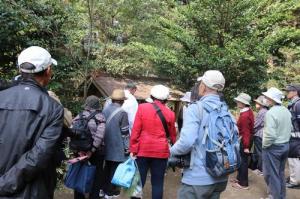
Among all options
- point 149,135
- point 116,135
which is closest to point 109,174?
point 116,135

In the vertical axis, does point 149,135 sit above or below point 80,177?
above

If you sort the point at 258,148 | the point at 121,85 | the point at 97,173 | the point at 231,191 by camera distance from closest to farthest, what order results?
1. the point at 97,173
2. the point at 231,191
3. the point at 258,148
4. the point at 121,85

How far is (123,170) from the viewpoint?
16.5 ft

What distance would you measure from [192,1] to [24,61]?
1049cm

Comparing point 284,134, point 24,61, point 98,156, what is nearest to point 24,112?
point 24,61

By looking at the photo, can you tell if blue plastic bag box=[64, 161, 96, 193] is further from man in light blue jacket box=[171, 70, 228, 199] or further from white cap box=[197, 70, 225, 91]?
white cap box=[197, 70, 225, 91]

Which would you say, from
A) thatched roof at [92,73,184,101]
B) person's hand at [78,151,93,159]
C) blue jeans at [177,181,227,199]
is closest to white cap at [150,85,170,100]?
person's hand at [78,151,93,159]

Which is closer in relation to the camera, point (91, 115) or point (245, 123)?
point (91, 115)

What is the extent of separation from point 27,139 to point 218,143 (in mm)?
1684

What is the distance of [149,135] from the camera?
17.2 feet

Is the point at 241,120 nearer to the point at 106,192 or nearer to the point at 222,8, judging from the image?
the point at 106,192

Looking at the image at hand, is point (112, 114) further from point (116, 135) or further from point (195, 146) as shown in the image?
point (195, 146)

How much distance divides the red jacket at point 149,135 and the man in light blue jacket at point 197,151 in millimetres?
1590

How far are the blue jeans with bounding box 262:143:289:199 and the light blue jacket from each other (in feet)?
7.77
